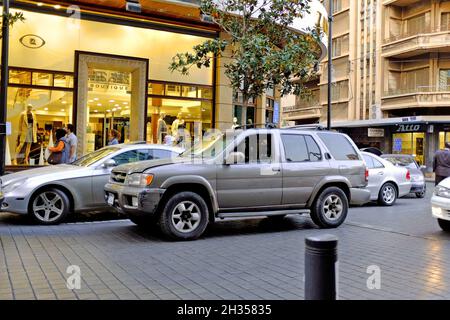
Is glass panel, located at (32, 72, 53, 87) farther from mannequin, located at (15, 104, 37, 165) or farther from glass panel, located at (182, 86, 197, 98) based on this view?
glass panel, located at (182, 86, 197, 98)

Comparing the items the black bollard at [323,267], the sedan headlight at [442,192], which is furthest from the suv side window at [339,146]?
the black bollard at [323,267]

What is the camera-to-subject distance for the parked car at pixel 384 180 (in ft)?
44.0

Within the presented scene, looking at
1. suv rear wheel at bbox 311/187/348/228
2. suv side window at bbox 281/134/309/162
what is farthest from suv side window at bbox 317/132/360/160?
suv rear wheel at bbox 311/187/348/228

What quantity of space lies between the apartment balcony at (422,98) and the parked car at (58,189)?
2940 centimetres

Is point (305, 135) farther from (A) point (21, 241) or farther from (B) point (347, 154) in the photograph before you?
(A) point (21, 241)

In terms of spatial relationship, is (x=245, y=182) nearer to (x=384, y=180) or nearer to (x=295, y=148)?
(x=295, y=148)

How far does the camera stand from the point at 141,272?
18.8 feet

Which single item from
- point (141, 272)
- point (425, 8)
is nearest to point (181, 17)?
point (141, 272)

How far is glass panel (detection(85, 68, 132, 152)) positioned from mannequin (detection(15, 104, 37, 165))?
5.97ft

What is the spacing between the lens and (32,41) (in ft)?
50.5

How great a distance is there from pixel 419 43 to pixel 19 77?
28135 mm

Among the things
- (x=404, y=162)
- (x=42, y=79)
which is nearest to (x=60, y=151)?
(x=42, y=79)

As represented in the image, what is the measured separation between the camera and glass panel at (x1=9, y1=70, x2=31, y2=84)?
49.1 ft

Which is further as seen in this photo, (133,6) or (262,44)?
(133,6)
